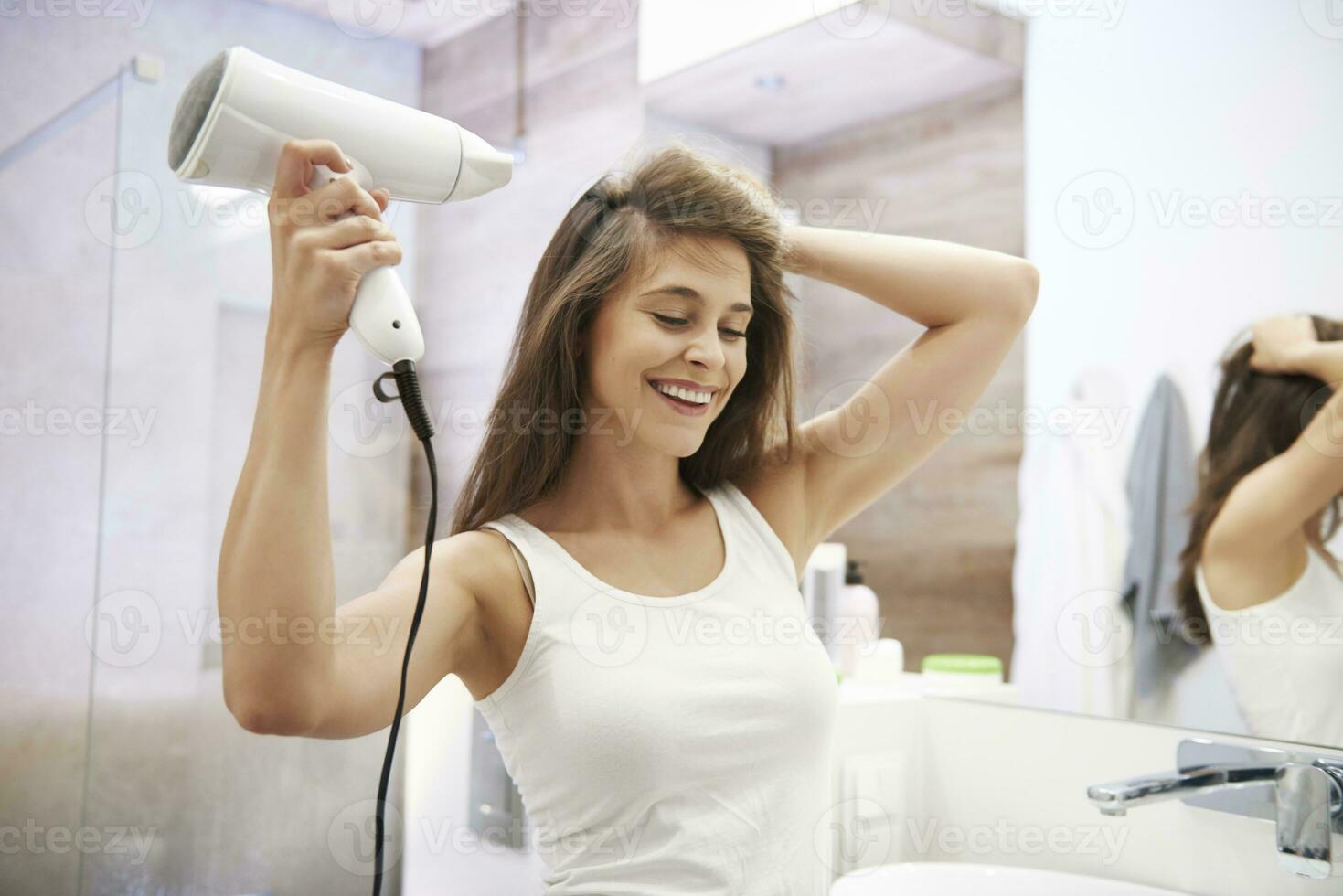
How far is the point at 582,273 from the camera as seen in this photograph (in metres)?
0.90

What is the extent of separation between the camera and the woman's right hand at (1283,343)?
3.55 ft

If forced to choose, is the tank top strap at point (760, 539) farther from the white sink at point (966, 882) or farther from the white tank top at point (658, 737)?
the white sink at point (966, 882)

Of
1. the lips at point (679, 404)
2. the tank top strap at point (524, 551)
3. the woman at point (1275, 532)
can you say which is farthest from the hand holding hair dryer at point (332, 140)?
the woman at point (1275, 532)

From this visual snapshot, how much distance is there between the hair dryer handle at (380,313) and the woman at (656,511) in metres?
0.01

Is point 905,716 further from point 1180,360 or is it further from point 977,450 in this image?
point 1180,360

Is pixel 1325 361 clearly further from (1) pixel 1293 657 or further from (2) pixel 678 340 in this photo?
(2) pixel 678 340

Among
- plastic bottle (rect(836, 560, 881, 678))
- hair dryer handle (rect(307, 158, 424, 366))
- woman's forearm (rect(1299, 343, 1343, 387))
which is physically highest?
woman's forearm (rect(1299, 343, 1343, 387))

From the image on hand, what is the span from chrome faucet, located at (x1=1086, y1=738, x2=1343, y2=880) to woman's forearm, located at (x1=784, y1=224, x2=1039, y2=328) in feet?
1.56

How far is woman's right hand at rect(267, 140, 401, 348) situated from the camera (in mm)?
616

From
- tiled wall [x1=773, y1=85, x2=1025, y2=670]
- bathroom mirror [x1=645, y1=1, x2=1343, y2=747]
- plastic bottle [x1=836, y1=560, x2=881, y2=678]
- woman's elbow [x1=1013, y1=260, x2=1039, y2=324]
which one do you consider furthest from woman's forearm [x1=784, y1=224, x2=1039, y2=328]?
plastic bottle [x1=836, y1=560, x2=881, y2=678]

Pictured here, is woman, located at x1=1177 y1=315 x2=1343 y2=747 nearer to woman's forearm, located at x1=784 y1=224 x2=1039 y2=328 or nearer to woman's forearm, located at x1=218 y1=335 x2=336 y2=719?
woman's forearm, located at x1=784 y1=224 x2=1039 y2=328

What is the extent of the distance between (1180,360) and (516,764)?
88 centimetres

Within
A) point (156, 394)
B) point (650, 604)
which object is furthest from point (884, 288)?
point (156, 394)

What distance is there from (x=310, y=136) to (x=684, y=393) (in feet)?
1.14
